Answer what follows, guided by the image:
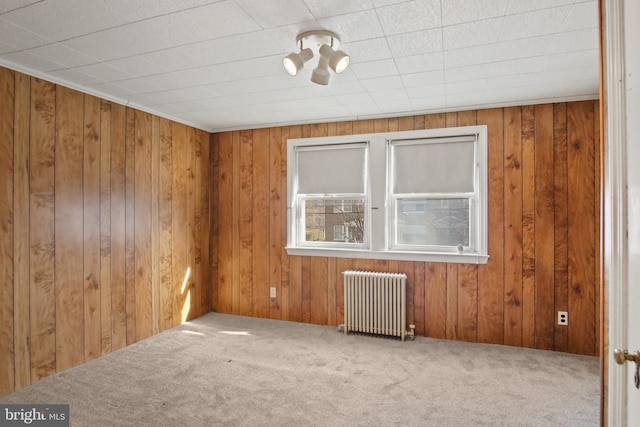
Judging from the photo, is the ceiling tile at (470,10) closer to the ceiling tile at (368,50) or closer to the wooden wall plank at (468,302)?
the ceiling tile at (368,50)

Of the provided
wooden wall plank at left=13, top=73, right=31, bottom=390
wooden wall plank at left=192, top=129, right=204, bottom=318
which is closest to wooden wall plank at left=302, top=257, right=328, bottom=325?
wooden wall plank at left=192, top=129, right=204, bottom=318

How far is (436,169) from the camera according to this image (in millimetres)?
3600

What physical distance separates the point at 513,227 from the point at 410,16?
2.35 metres

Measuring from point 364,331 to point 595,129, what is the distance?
284 centimetres

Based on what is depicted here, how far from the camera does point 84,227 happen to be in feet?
9.80

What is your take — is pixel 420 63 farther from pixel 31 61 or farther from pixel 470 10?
pixel 31 61

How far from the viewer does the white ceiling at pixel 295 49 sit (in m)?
1.79

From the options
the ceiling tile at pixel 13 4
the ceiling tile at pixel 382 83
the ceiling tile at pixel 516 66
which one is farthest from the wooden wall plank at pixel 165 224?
the ceiling tile at pixel 516 66

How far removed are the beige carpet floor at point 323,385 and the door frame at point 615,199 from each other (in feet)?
4.60

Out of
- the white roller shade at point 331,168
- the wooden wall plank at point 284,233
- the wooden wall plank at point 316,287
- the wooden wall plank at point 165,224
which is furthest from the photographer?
the wooden wall plank at point 284,233

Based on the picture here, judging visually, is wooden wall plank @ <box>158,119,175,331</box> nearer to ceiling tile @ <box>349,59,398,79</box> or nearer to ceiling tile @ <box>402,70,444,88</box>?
Answer: ceiling tile @ <box>349,59,398,79</box>

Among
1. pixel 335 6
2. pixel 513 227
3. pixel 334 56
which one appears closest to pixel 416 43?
pixel 334 56

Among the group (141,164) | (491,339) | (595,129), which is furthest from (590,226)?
(141,164)
